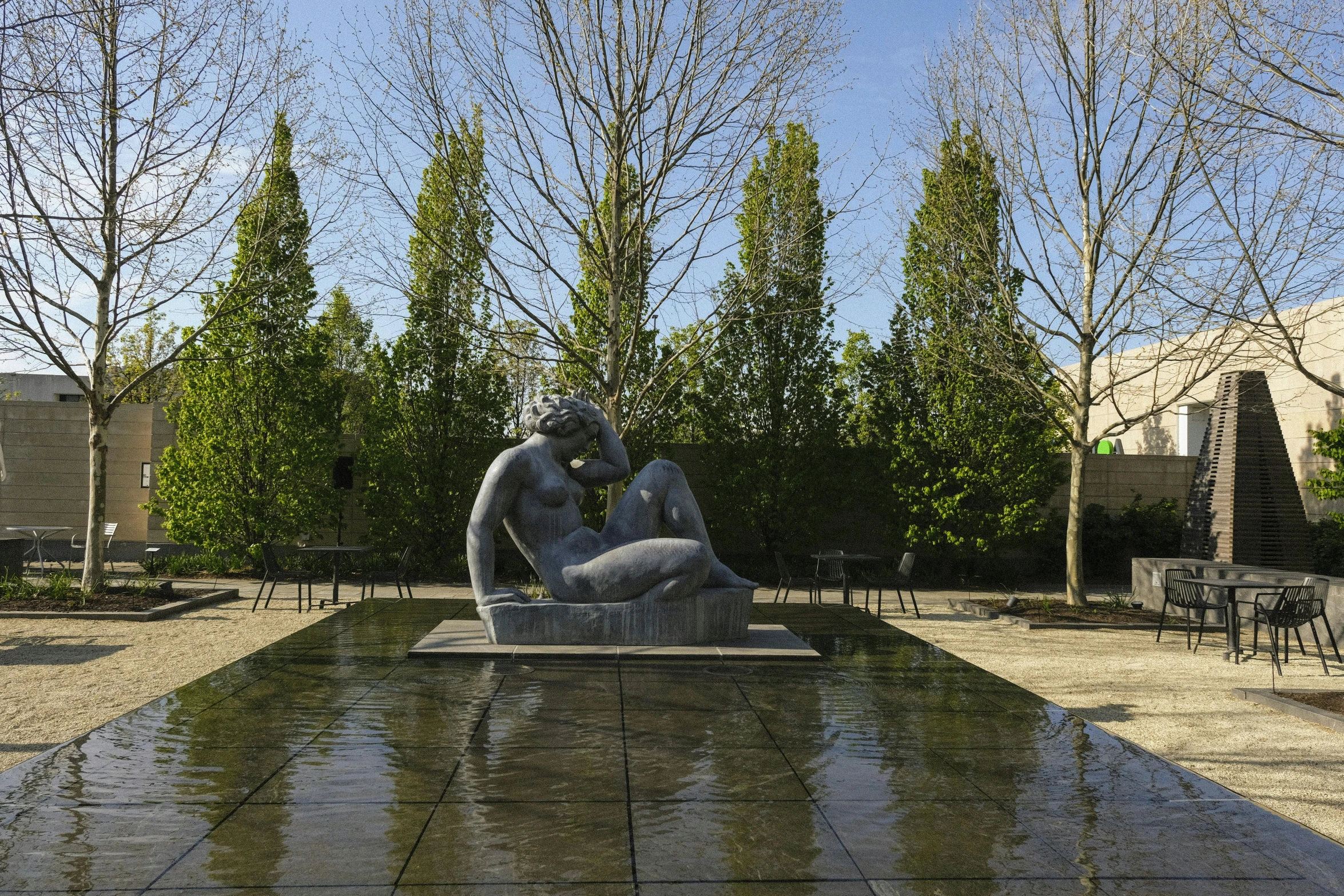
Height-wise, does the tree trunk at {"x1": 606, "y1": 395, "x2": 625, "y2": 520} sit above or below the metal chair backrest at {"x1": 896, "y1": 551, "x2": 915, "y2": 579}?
above

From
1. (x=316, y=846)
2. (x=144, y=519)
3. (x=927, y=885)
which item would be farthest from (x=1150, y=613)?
(x=144, y=519)

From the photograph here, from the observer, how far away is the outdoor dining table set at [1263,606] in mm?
9070

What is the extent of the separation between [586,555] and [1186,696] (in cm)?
476

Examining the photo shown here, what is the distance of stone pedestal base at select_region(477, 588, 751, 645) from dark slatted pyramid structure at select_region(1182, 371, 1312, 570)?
9830mm

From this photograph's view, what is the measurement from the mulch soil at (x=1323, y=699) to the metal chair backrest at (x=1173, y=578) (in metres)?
2.64

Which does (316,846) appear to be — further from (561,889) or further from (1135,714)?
(1135,714)

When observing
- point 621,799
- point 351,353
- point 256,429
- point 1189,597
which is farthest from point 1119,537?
point 351,353

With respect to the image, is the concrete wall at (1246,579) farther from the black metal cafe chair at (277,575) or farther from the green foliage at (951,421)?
the black metal cafe chair at (277,575)

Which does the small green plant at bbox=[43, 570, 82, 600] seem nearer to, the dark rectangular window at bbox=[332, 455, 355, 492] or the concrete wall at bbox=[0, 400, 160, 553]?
the dark rectangular window at bbox=[332, 455, 355, 492]

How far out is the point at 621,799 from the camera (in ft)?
12.3

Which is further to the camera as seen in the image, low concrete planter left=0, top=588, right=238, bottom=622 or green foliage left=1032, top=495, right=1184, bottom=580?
green foliage left=1032, top=495, right=1184, bottom=580

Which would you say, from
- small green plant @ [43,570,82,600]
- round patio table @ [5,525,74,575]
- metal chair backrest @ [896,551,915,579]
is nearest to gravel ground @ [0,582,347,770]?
small green plant @ [43,570,82,600]

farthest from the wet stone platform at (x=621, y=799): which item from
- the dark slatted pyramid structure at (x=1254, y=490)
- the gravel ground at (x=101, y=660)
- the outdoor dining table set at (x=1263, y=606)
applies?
the dark slatted pyramid structure at (x=1254, y=490)

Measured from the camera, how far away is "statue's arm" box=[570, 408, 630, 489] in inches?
290
